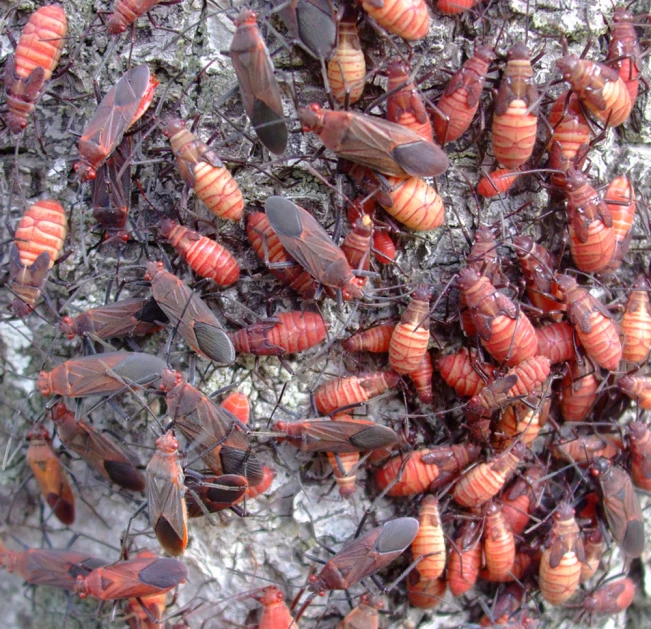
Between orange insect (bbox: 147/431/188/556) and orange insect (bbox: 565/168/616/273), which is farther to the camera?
orange insect (bbox: 565/168/616/273)

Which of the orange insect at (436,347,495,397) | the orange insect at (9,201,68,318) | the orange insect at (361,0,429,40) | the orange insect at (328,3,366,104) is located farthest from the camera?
the orange insect at (436,347,495,397)

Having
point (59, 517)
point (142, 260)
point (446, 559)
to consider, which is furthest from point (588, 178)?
point (59, 517)

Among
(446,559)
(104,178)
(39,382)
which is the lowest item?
(446,559)

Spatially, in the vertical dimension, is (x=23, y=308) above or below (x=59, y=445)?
above

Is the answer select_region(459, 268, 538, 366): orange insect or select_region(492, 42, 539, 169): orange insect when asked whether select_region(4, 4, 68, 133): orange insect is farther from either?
select_region(459, 268, 538, 366): orange insect

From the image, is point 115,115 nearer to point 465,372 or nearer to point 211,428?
point 211,428

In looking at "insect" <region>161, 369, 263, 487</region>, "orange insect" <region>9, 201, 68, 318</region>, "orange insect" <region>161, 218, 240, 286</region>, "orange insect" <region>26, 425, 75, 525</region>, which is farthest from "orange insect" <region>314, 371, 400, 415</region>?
"orange insect" <region>9, 201, 68, 318</region>

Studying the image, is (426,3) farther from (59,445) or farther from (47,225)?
(59,445)
